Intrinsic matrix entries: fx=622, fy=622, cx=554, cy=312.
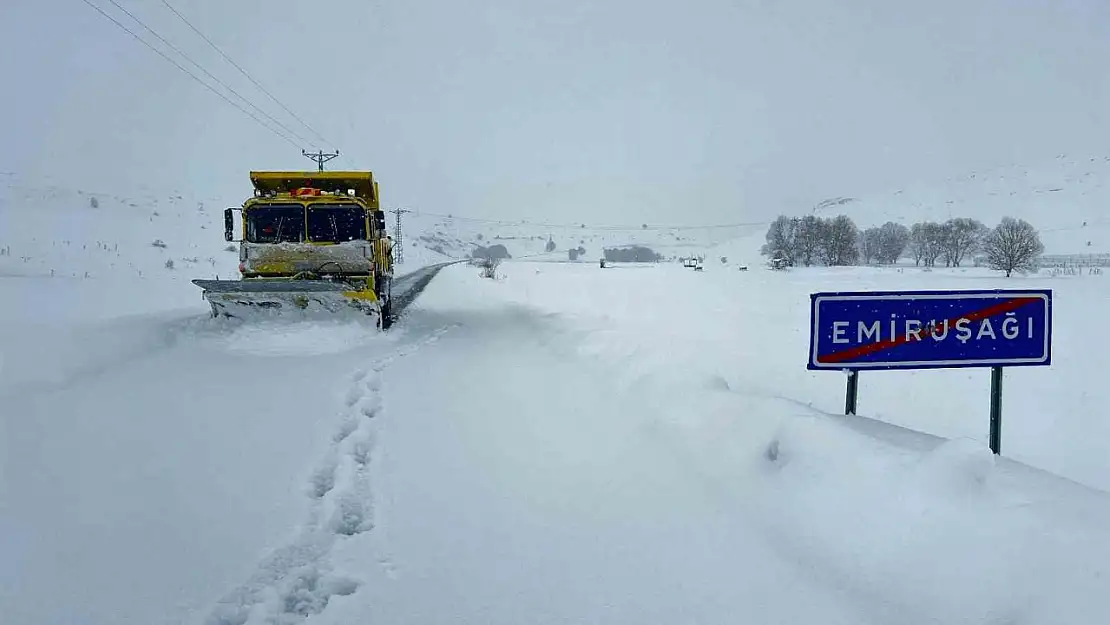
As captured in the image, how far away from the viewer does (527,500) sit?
4289mm

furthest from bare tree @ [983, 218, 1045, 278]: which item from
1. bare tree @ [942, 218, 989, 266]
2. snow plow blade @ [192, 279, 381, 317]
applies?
snow plow blade @ [192, 279, 381, 317]

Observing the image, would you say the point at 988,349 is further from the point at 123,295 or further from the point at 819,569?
the point at 123,295

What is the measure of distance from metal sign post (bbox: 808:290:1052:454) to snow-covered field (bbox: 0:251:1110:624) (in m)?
0.57

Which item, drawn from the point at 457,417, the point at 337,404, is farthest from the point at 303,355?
the point at 457,417

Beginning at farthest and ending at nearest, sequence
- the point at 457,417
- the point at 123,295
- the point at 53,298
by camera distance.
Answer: the point at 123,295, the point at 53,298, the point at 457,417

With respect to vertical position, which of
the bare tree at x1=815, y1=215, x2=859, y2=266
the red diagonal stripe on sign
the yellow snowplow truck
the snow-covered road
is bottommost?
the snow-covered road

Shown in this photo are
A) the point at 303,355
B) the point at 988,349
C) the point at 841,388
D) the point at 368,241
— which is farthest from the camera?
the point at 368,241

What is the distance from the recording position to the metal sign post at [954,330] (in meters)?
4.37

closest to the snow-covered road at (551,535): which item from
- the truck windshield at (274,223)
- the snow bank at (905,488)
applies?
the snow bank at (905,488)

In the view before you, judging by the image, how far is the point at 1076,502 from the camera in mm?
3223

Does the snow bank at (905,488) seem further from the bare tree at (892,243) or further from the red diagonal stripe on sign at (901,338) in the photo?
the bare tree at (892,243)

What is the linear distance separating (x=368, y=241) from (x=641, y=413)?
8.68 meters

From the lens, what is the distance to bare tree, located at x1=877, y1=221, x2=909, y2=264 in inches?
3602

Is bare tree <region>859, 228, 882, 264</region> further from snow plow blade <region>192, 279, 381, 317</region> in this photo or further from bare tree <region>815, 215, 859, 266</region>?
snow plow blade <region>192, 279, 381, 317</region>
